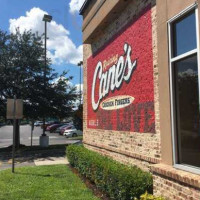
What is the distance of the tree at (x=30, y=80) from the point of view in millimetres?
22312

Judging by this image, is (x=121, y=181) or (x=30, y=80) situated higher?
(x=30, y=80)

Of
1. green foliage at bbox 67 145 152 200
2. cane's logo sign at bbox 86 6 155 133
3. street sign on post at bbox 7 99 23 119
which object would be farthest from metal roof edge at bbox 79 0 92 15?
green foliage at bbox 67 145 152 200

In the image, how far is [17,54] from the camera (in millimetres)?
22828

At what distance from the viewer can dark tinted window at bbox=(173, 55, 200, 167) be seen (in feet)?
18.0

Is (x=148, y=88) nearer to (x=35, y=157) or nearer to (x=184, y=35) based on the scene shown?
(x=184, y=35)

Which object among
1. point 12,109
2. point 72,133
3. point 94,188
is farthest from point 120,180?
point 72,133

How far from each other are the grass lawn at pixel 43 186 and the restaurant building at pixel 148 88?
145 cm

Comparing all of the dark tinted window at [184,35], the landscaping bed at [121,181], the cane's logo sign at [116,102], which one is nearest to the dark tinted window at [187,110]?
the dark tinted window at [184,35]

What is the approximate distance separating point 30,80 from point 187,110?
18252 millimetres

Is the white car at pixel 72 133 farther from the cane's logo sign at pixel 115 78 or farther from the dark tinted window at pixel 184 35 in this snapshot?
the dark tinted window at pixel 184 35

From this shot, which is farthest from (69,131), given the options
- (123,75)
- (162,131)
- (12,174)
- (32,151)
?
(162,131)

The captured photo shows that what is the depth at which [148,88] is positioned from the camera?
7879 mm

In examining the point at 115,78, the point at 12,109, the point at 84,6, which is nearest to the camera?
the point at 115,78

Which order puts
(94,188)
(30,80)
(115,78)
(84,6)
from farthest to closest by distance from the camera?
(30,80), (84,6), (115,78), (94,188)
